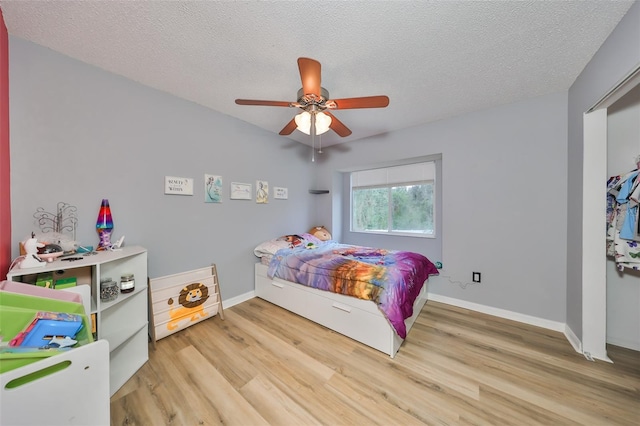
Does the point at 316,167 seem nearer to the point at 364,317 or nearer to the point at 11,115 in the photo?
the point at 364,317

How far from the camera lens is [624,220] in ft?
5.59

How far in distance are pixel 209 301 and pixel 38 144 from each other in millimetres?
1933

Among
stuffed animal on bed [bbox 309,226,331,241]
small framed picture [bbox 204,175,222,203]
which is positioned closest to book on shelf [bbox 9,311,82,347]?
small framed picture [bbox 204,175,222,203]

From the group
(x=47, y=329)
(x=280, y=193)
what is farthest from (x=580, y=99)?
(x=47, y=329)

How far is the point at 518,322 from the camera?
7.59 ft

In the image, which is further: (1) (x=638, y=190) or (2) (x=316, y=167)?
(2) (x=316, y=167)

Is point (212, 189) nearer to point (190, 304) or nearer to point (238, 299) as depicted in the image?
point (190, 304)

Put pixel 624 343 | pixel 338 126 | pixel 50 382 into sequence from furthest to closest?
1. pixel 338 126
2. pixel 624 343
3. pixel 50 382

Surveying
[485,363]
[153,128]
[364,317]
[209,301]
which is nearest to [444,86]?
[364,317]

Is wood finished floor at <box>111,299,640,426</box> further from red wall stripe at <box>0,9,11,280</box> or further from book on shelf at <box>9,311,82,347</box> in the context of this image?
red wall stripe at <box>0,9,11,280</box>

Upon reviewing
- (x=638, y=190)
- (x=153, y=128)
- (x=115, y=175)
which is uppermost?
(x=153, y=128)

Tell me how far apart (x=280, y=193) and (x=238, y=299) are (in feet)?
5.40

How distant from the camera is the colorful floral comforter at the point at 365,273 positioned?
5.91 feet

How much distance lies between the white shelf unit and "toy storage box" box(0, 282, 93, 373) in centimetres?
24
